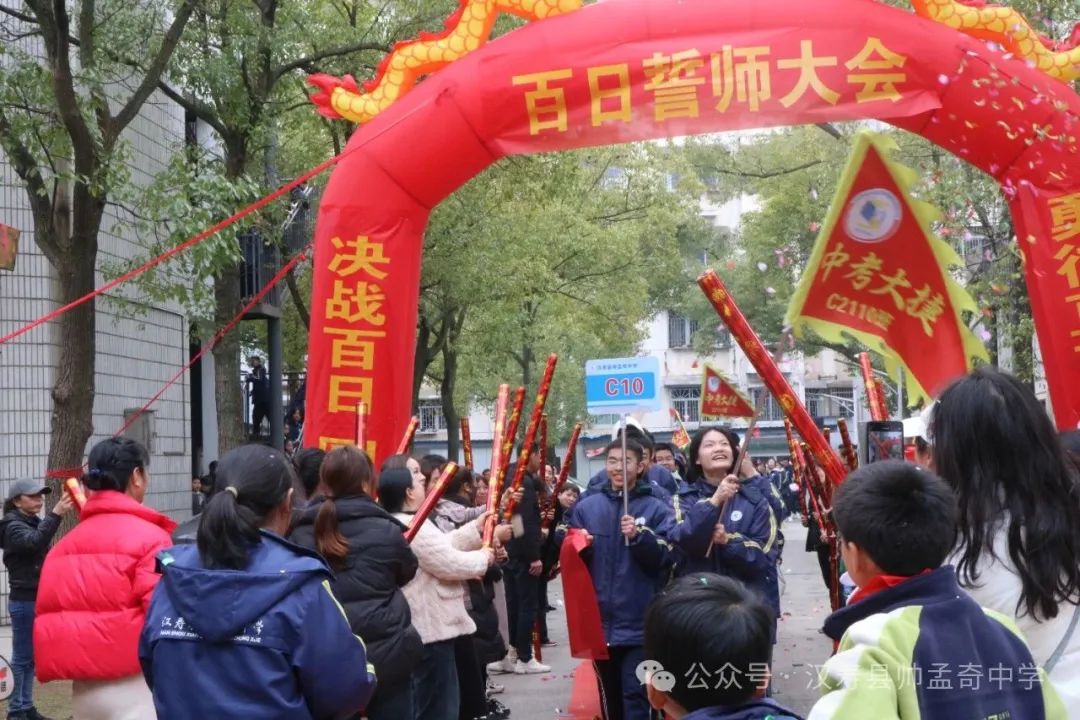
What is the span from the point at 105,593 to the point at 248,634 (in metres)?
1.48

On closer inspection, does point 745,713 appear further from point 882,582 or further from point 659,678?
point 882,582

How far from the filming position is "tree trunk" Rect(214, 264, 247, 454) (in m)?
14.6

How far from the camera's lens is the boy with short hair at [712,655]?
2.56 m

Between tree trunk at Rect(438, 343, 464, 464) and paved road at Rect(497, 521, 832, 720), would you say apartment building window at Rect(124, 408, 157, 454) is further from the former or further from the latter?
tree trunk at Rect(438, 343, 464, 464)

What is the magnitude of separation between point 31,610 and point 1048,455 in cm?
716

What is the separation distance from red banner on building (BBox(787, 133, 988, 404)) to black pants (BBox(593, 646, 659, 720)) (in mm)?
1986

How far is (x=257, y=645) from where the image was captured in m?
3.50

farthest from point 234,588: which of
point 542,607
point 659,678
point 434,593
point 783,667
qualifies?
point 542,607

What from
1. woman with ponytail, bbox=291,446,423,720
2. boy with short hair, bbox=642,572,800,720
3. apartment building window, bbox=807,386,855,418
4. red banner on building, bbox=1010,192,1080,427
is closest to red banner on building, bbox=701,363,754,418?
red banner on building, bbox=1010,192,1080,427

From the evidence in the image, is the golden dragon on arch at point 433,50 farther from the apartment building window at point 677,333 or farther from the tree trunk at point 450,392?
the apartment building window at point 677,333

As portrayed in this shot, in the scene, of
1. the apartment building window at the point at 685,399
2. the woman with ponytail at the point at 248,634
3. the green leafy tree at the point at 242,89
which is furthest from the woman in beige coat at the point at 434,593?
the apartment building window at the point at 685,399

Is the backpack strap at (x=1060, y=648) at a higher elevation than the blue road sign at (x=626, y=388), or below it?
below

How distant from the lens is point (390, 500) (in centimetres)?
586

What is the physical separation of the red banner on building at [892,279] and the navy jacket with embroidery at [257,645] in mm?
3157
